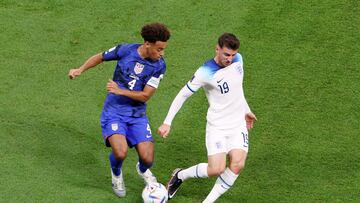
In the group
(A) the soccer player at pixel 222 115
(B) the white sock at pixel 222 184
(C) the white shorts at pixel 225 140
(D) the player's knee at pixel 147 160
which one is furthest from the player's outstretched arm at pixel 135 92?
(B) the white sock at pixel 222 184

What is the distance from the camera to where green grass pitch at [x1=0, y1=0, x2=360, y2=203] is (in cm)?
898

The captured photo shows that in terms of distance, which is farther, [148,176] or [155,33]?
[148,176]

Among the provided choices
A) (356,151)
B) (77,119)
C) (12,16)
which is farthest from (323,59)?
(12,16)

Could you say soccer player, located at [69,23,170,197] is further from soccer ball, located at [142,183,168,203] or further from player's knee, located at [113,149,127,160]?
soccer ball, located at [142,183,168,203]

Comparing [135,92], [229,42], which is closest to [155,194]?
[135,92]

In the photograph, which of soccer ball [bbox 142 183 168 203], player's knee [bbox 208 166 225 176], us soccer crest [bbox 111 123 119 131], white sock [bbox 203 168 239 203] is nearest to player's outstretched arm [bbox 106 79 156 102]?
us soccer crest [bbox 111 123 119 131]

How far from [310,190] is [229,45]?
2.07 meters

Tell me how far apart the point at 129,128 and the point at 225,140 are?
1103 mm

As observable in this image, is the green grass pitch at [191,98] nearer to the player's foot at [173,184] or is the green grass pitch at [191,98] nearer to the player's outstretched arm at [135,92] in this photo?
the player's foot at [173,184]

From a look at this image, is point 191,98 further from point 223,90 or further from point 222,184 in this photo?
point 222,184

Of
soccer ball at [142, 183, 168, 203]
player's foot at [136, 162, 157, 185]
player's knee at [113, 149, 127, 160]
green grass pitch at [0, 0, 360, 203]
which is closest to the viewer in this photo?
soccer ball at [142, 183, 168, 203]

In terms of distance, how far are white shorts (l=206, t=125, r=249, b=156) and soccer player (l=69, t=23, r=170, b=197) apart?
70 centimetres

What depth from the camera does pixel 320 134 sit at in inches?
381

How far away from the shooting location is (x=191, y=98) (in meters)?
10.3
